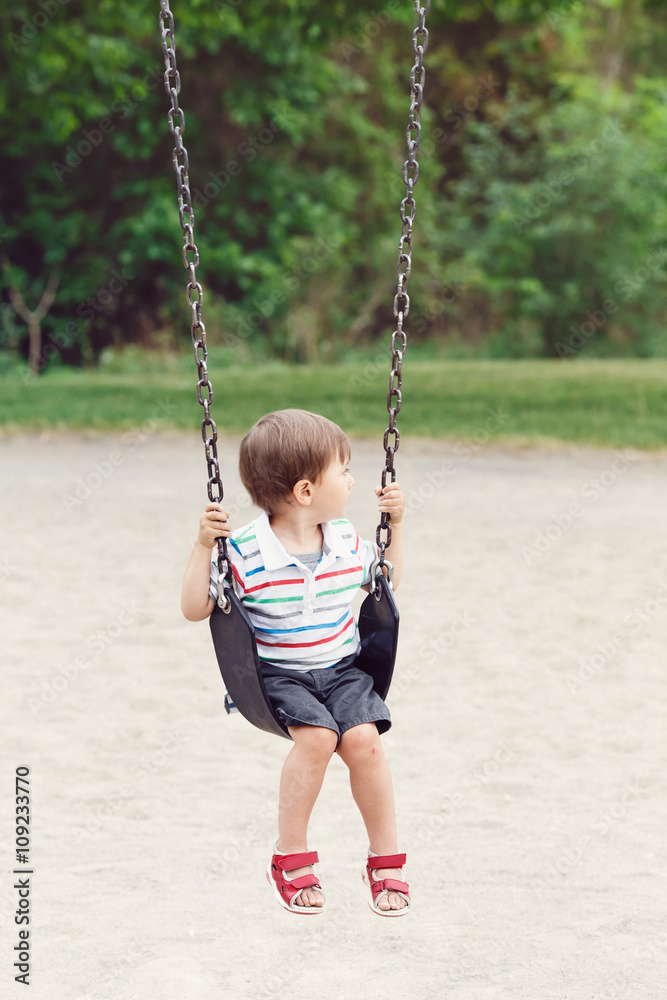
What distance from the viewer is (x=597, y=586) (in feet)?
20.6

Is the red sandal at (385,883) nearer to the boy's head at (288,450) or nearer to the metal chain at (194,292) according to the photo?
the metal chain at (194,292)

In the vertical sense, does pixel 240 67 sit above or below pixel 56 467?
above

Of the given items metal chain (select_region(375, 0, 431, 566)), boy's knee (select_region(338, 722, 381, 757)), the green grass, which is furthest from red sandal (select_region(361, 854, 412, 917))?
the green grass

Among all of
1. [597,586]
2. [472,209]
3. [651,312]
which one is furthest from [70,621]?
[472,209]

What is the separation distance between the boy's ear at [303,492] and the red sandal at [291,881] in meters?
0.76

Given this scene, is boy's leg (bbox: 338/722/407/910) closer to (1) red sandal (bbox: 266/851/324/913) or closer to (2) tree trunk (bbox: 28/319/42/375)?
(1) red sandal (bbox: 266/851/324/913)

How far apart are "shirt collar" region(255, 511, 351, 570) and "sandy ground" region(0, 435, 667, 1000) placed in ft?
3.26

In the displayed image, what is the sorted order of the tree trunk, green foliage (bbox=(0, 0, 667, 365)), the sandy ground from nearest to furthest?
the sandy ground, the tree trunk, green foliage (bbox=(0, 0, 667, 365))

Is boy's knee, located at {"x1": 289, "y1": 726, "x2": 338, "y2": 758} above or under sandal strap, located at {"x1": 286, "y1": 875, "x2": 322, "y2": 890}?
above

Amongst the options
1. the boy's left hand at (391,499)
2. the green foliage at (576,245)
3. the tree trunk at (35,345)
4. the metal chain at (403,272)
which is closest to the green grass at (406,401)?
the tree trunk at (35,345)

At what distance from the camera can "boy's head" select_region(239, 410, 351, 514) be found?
2.56m

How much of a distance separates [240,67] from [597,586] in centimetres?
1505

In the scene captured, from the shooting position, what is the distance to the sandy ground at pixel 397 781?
2902 millimetres

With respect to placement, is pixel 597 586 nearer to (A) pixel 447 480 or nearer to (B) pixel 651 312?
(A) pixel 447 480
